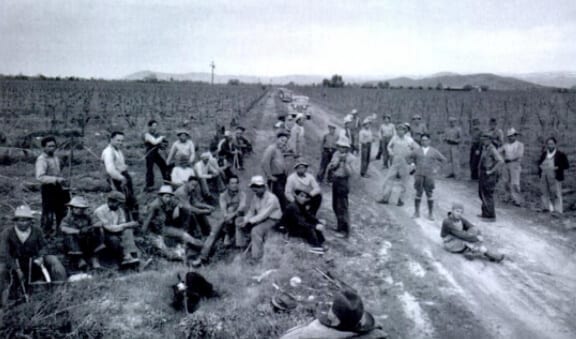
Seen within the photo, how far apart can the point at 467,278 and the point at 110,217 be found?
5893 millimetres

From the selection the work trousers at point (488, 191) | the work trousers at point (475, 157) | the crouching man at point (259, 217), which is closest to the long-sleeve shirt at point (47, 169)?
the crouching man at point (259, 217)

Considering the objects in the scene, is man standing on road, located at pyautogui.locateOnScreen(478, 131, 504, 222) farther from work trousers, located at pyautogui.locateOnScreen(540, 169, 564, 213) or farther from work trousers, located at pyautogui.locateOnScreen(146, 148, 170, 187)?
work trousers, located at pyautogui.locateOnScreen(146, 148, 170, 187)

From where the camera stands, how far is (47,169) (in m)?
7.70

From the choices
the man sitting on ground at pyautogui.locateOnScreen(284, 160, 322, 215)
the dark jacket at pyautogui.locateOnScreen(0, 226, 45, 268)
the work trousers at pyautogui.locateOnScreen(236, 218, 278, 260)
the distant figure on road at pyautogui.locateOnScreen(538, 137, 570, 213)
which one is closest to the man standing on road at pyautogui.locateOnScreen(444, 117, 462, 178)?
the distant figure on road at pyautogui.locateOnScreen(538, 137, 570, 213)

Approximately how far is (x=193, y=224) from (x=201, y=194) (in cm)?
138

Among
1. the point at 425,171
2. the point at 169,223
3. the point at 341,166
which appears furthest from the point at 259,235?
the point at 425,171

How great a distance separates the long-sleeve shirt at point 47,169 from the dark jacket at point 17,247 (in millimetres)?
1477

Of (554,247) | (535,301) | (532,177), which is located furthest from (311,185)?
(532,177)

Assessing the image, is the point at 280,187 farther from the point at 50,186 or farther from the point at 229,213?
the point at 50,186

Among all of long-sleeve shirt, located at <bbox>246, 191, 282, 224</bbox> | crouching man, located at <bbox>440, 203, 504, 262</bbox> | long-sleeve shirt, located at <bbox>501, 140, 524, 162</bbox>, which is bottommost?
crouching man, located at <bbox>440, 203, 504, 262</bbox>

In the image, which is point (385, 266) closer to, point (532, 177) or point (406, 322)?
point (406, 322)

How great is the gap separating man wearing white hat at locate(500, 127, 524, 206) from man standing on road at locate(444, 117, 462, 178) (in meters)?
1.95

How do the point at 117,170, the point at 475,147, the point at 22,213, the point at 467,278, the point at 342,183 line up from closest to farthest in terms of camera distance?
the point at 22,213, the point at 467,278, the point at 117,170, the point at 342,183, the point at 475,147

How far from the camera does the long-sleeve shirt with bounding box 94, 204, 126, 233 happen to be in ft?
24.5
